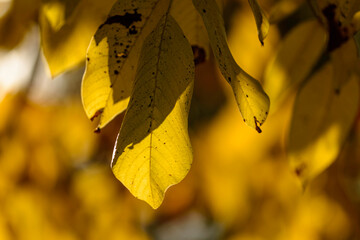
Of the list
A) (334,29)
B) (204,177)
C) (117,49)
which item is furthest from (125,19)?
(204,177)

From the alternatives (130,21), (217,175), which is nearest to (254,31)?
(217,175)

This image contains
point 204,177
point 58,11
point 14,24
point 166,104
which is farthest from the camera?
point 204,177

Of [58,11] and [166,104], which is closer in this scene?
[166,104]

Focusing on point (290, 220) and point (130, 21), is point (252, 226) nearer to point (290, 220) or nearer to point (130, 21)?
point (290, 220)

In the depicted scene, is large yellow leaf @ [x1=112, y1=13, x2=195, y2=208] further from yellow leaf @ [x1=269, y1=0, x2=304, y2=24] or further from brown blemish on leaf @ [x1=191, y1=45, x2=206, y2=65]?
yellow leaf @ [x1=269, y1=0, x2=304, y2=24]

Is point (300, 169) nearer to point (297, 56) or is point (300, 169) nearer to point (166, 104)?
point (297, 56)

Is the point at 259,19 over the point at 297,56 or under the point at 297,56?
over
